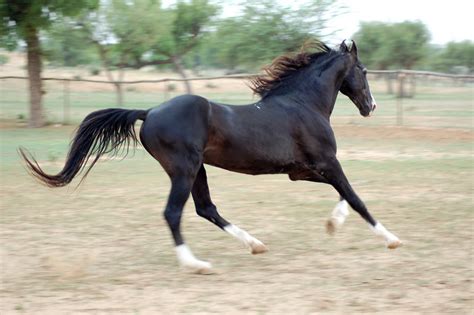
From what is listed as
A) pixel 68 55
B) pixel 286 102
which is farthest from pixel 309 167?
pixel 68 55

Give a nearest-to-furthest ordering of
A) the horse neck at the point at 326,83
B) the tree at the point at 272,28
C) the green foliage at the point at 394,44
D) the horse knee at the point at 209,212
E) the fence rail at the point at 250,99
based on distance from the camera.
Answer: the horse knee at the point at 209,212
the horse neck at the point at 326,83
the fence rail at the point at 250,99
the tree at the point at 272,28
the green foliage at the point at 394,44

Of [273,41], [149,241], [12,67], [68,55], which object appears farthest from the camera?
[12,67]

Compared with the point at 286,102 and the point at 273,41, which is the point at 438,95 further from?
the point at 286,102

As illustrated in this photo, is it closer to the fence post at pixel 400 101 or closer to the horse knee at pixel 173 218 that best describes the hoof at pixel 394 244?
the horse knee at pixel 173 218

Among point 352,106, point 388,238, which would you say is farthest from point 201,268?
point 352,106

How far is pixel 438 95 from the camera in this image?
34312 millimetres

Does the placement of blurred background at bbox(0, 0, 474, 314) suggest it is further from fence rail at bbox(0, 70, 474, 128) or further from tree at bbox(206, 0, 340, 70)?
tree at bbox(206, 0, 340, 70)

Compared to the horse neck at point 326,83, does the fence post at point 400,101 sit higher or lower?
lower

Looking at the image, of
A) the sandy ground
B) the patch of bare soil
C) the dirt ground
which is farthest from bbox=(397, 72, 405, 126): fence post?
the dirt ground

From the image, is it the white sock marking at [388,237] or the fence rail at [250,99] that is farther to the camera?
the fence rail at [250,99]

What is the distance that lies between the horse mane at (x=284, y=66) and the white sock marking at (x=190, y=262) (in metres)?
2.04

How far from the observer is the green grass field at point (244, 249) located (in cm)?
507

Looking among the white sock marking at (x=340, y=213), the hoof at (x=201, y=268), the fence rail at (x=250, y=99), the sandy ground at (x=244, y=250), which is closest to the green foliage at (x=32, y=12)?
the fence rail at (x=250, y=99)

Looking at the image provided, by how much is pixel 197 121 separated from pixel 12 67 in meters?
63.3
